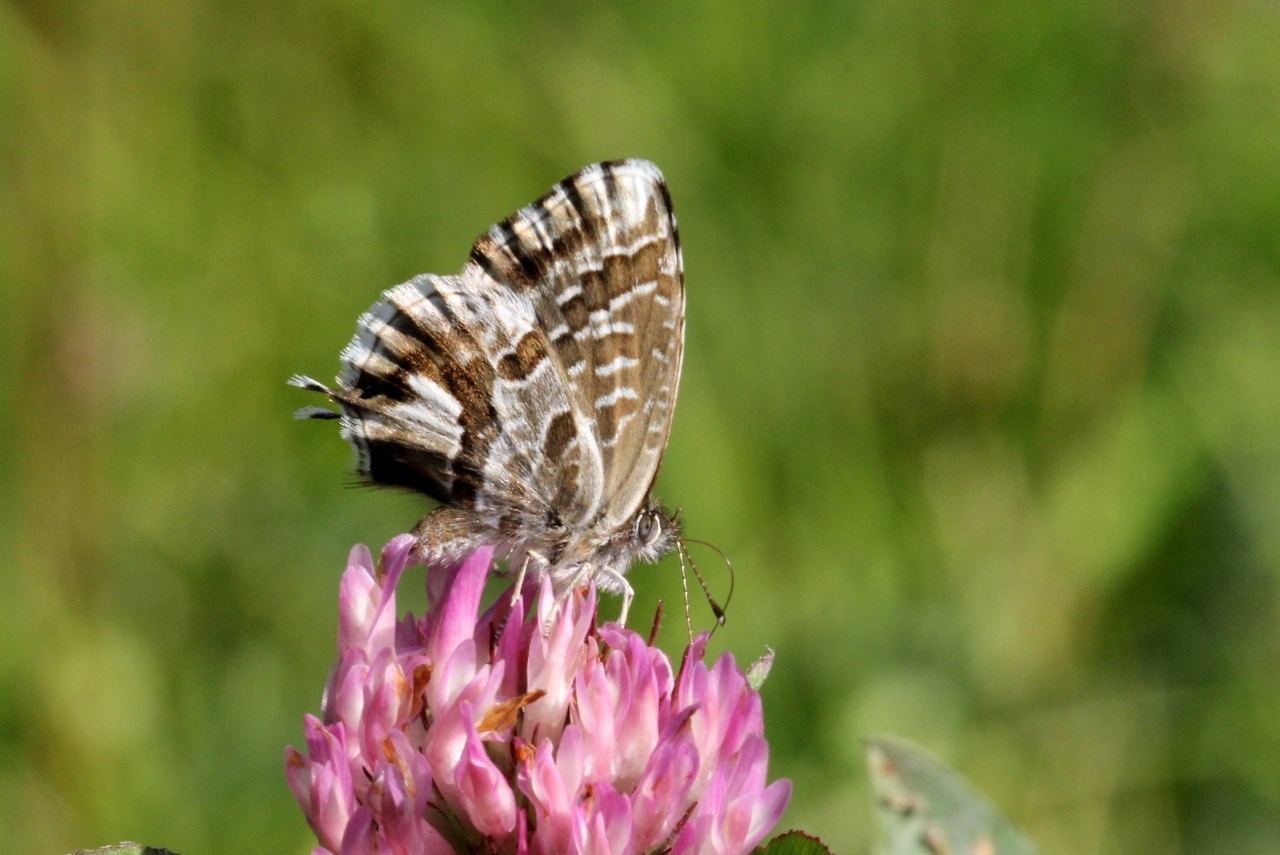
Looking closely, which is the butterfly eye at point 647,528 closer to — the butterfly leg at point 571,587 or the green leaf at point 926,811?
the butterfly leg at point 571,587

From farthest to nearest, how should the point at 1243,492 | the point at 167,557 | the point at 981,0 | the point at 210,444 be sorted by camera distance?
the point at 981,0 < the point at 1243,492 < the point at 210,444 < the point at 167,557

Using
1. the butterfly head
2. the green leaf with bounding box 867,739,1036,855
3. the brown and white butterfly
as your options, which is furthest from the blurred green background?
the brown and white butterfly

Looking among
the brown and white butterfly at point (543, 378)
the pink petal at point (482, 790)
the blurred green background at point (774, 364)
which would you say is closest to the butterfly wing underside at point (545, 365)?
the brown and white butterfly at point (543, 378)

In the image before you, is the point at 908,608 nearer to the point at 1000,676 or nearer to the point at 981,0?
the point at 1000,676

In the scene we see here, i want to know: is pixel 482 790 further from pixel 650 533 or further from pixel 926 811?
pixel 926 811

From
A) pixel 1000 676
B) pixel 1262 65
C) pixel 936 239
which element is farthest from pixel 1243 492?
pixel 1262 65

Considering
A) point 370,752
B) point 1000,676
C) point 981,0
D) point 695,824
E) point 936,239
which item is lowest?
point 1000,676
